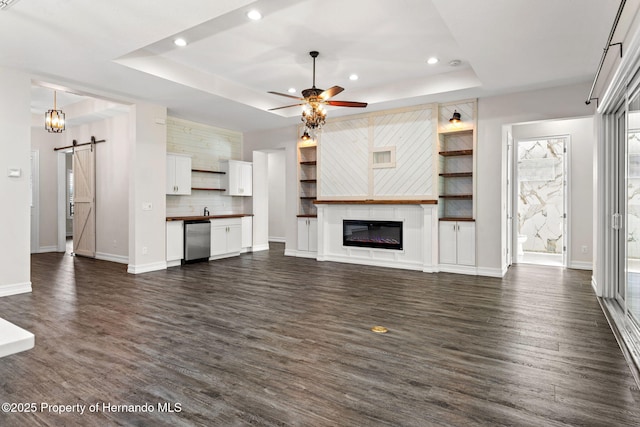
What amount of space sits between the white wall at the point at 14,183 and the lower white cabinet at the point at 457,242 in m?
6.09

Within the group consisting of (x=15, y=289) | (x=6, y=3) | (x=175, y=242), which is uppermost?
(x=6, y=3)

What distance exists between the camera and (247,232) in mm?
8789

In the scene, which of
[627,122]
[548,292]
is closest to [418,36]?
[627,122]

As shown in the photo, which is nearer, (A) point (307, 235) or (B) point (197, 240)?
(B) point (197, 240)

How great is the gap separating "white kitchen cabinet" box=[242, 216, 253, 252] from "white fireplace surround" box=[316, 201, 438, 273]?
2.02 meters

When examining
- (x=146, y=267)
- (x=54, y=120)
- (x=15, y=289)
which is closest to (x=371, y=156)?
(x=146, y=267)

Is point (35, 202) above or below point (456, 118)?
below

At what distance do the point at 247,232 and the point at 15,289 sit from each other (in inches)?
182

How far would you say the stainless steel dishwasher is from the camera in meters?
7.05

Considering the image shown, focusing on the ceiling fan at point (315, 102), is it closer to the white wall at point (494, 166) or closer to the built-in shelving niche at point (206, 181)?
the white wall at point (494, 166)

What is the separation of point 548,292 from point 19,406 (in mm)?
5451

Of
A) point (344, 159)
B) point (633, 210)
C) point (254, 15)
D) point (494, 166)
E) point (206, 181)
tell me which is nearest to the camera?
point (633, 210)

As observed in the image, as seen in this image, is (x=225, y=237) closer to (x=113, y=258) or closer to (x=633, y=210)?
(x=113, y=258)

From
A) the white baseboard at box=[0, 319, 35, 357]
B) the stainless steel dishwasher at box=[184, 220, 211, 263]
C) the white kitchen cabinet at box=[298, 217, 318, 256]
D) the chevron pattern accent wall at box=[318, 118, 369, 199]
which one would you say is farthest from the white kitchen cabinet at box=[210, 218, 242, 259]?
the white baseboard at box=[0, 319, 35, 357]
